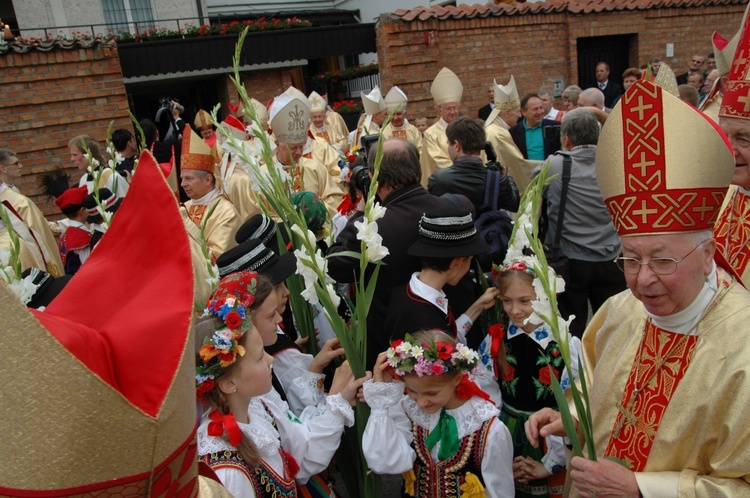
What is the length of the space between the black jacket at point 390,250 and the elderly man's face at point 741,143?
1210 millimetres

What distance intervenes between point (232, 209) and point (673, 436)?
3.60 m

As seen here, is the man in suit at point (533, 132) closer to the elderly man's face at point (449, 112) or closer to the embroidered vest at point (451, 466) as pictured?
the elderly man's face at point (449, 112)

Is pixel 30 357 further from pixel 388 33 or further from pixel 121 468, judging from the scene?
pixel 388 33

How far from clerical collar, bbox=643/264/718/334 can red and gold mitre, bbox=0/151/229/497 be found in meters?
1.40

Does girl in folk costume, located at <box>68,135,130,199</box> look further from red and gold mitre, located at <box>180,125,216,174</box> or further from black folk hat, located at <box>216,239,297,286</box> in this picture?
black folk hat, located at <box>216,239,297,286</box>

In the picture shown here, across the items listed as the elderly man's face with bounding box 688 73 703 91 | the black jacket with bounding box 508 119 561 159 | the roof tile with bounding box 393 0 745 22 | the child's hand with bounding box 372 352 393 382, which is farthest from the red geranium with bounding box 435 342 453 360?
the roof tile with bounding box 393 0 745 22

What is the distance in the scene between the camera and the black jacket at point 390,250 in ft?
9.67

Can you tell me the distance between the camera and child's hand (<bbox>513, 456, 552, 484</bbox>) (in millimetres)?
2527

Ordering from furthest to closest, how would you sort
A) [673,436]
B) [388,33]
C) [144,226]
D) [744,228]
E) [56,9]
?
[56,9] < [388,33] < [744,228] < [673,436] < [144,226]

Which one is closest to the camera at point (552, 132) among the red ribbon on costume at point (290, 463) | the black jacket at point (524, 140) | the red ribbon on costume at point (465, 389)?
the black jacket at point (524, 140)

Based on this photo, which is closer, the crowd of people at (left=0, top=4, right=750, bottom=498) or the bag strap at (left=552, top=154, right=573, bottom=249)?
the crowd of people at (left=0, top=4, right=750, bottom=498)

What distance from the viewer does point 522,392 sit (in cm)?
273

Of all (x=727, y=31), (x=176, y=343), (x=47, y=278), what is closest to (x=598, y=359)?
(x=176, y=343)

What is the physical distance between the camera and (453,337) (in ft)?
8.69
